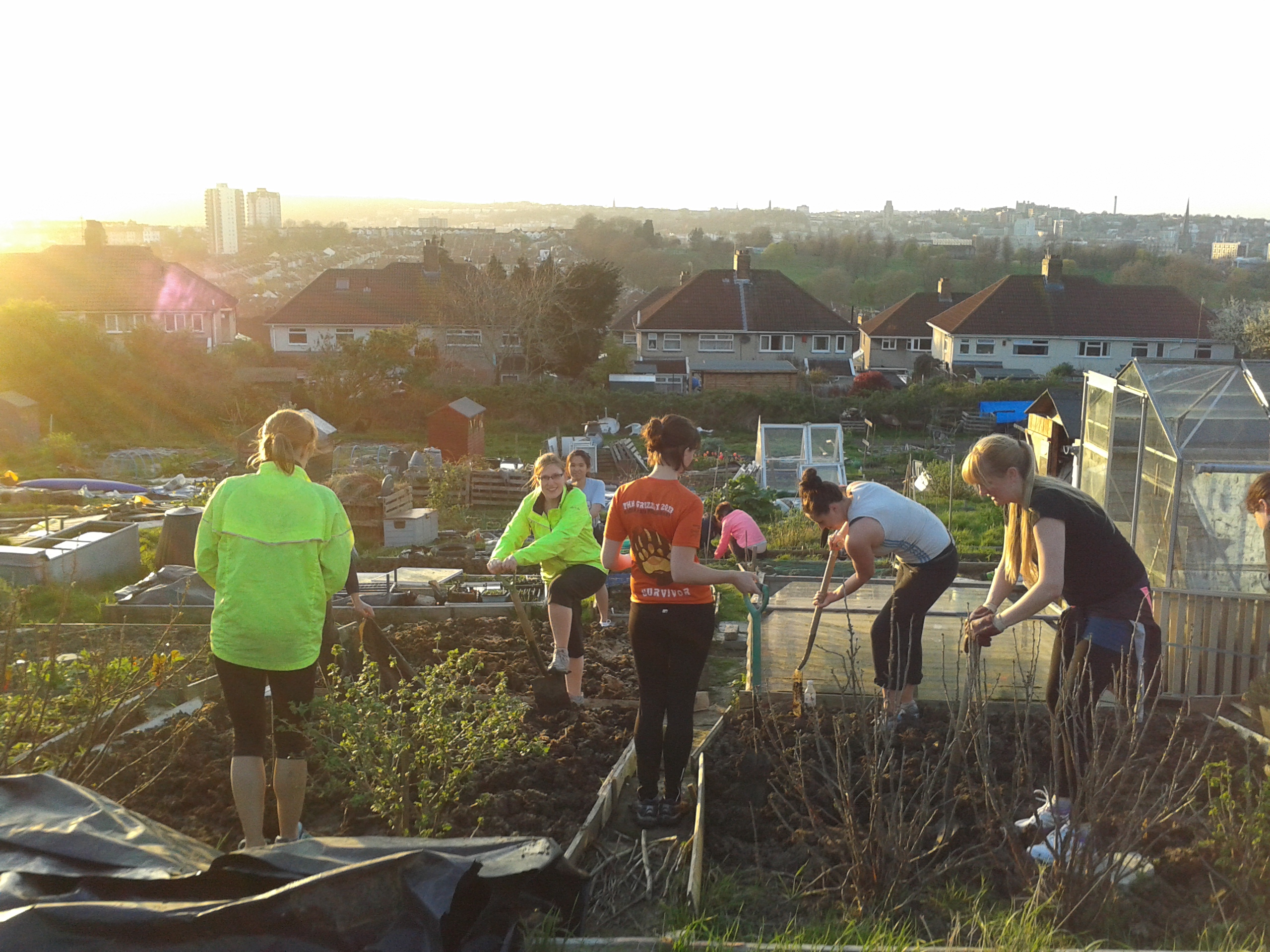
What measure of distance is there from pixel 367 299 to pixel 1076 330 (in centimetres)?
3268

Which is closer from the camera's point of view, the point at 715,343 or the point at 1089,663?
the point at 1089,663

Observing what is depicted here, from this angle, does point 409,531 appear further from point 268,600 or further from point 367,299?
point 367,299

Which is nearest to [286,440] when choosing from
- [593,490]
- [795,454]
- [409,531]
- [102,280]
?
[593,490]

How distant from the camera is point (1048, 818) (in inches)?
154

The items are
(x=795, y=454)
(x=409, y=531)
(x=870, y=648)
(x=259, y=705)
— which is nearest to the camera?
(x=259, y=705)

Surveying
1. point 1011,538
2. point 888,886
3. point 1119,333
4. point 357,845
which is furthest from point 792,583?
point 1119,333

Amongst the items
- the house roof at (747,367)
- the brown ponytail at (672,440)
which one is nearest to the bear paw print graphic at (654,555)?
the brown ponytail at (672,440)

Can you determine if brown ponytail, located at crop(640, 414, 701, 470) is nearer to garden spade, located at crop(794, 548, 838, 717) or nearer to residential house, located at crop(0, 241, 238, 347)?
garden spade, located at crop(794, 548, 838, 717)

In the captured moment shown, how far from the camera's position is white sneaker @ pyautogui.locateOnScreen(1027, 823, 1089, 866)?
11.2 ft

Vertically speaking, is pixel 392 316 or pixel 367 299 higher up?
pixel 367 299

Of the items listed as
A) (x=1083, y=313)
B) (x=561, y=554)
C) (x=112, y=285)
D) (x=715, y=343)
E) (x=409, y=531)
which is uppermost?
(x=112, y=285)

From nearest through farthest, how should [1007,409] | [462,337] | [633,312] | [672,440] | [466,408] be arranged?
[672,440] < [466,408] < [1007,409] < [462,337] < [633,312]

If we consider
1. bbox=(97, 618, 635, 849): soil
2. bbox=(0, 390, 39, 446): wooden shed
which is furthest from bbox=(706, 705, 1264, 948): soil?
bbox=(0, 390, 39, 446): wooden shed

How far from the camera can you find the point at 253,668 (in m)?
3.94
